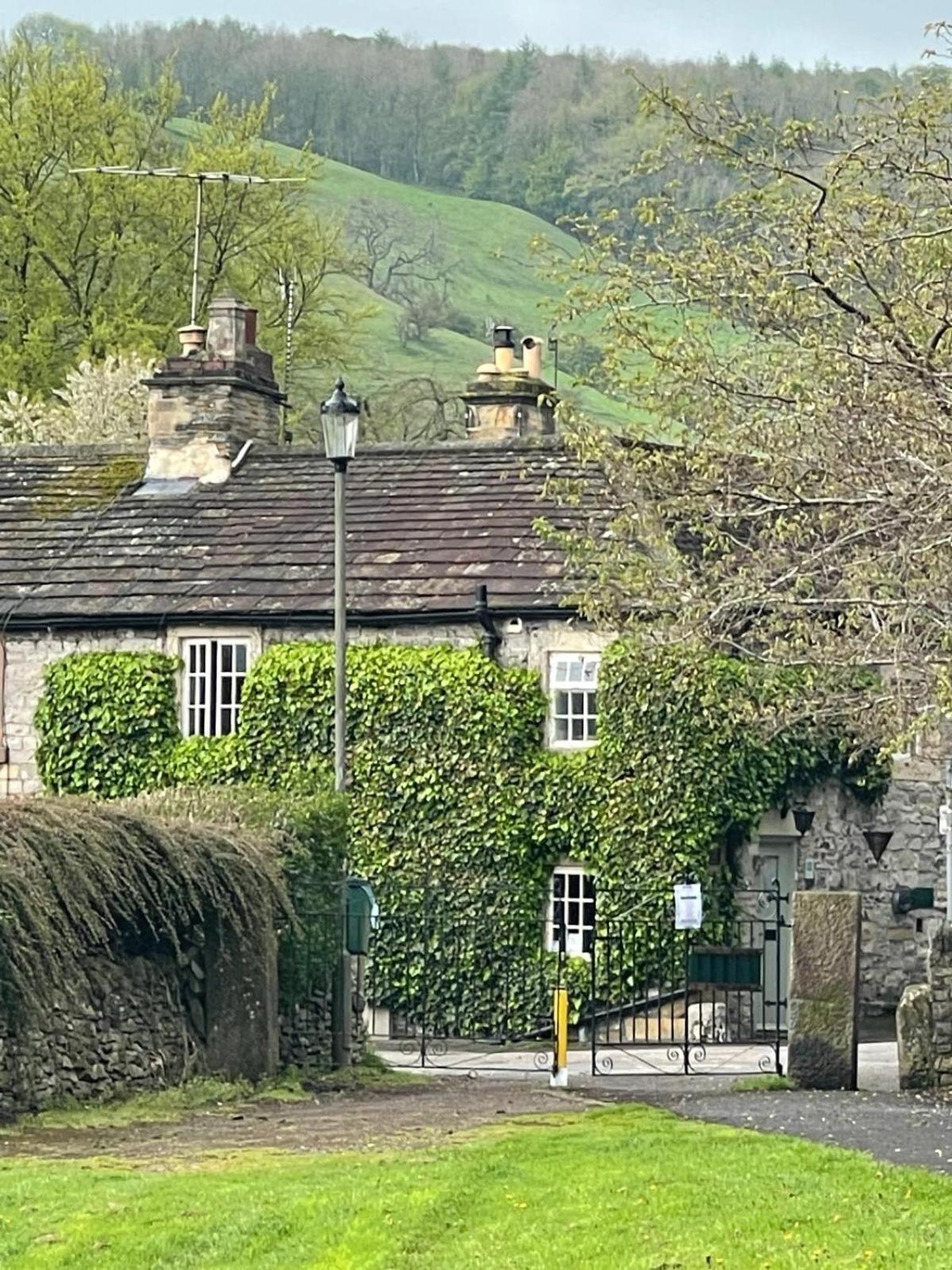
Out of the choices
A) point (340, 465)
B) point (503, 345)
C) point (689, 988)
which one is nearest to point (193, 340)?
point (503, 345)

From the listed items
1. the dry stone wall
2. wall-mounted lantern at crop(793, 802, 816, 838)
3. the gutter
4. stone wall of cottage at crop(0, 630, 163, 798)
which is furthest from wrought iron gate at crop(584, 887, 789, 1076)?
stone wall of cottage at crop(0, 630, 163, 798)

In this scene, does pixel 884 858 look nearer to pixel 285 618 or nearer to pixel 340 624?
→ pixel 285 618

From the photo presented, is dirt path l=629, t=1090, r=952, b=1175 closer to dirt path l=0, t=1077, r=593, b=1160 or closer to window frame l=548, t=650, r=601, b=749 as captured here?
dirt path l=0, t=1077, r=593, b=1160

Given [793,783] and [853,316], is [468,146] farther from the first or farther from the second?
[853,316]

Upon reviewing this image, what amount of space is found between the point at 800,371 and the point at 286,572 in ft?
42.5

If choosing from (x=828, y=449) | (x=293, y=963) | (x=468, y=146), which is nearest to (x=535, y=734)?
(x=293, y=963)

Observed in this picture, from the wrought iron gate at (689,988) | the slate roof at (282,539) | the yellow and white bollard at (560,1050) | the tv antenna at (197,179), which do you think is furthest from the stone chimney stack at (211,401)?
the yellow and white bollard at (560,1050)

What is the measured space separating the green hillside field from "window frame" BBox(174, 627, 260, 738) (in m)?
A: 66.5

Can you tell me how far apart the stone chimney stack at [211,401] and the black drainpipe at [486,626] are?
228 inches

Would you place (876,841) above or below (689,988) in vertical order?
above

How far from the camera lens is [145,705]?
3212 centimetres

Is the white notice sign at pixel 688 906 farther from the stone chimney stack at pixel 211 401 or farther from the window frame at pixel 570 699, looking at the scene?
the stone chimney stack at pixel 211 401

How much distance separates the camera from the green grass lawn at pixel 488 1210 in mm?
12102

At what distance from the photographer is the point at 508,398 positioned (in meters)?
36.3
